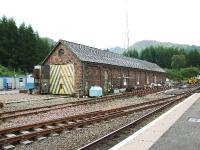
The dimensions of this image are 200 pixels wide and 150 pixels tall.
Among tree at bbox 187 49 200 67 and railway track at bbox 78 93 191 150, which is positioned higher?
tree at bbox 187 49 200 67

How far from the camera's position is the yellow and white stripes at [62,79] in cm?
3231

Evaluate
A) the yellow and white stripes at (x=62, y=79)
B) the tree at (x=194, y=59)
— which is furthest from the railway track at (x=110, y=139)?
the tree at (x=194, y=59)

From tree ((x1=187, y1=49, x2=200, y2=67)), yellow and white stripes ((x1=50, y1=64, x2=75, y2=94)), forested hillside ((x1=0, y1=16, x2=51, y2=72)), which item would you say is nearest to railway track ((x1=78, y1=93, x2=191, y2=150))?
yellow and white stripes ((x1=50, y1=64, x2=75, y2=94))

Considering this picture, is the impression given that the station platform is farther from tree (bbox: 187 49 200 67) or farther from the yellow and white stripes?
tree (bbox: 187 49 200 67)

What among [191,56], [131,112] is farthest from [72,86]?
[191,56]

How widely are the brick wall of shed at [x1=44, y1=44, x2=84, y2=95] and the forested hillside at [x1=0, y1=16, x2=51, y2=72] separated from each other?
1332 inches

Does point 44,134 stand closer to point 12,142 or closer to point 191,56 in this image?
point 12,142

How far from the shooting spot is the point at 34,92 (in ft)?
113

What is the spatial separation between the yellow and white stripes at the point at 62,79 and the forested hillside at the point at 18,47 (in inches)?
1358

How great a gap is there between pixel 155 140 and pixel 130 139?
0.70m

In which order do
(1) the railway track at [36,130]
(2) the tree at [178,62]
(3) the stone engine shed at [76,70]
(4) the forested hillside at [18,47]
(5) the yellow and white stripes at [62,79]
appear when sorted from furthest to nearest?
(2) the tree at [178,62] → (4) the forested hillside at [18,47] → (5) the yellow and white stripes at [62,79] → (3) the stone engine shed at [76,70] → (1) the railway track at [36,130]

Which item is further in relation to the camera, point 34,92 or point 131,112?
point 34,92

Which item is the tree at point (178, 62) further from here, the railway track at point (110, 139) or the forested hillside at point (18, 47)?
the railway track at point (110, 139)

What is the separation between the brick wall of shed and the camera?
31312 millimetres
